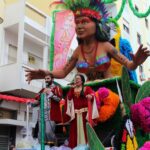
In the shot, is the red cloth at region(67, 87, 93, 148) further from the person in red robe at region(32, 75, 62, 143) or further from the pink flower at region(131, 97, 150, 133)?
the pink flower at region(131, 97, 150, 133)

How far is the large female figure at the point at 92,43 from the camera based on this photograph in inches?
137

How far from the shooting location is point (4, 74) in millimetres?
11672

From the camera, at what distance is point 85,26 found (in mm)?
3496

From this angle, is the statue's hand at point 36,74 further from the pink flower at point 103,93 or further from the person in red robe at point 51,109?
the pink flower at point 103,93

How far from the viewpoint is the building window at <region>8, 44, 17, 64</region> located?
1232 centimetres

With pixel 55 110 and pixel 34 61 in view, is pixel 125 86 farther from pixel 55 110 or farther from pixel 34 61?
pixel 34 61

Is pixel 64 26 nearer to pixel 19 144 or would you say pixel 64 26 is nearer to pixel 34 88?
pixel 34 88

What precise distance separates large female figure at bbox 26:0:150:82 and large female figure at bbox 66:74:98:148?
0.96ft

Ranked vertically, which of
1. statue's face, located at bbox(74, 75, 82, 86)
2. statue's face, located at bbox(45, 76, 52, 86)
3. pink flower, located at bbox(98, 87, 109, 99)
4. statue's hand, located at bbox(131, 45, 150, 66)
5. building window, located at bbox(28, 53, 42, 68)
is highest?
building window, located at bbox(28, 53, 42, 68)

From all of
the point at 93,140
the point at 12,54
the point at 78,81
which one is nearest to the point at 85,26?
the point at 78,81

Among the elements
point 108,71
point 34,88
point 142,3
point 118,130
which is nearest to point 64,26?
point 34,88

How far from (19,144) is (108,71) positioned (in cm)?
114

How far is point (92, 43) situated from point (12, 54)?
30.0ft

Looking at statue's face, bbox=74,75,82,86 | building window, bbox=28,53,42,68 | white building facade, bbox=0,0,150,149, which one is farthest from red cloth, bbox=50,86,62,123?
building window, bbox=28,53,42,68
